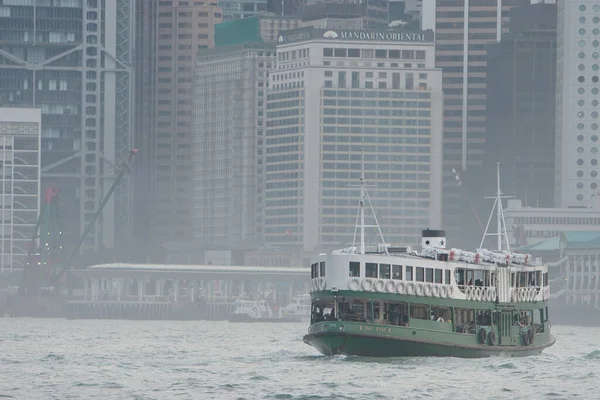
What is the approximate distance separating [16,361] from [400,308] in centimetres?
2710

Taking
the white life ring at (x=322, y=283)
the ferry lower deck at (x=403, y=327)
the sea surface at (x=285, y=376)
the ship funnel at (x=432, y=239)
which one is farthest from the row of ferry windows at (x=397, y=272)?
the ship funnel at (x=432, y=239)

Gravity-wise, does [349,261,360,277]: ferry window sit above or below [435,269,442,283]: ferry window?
above

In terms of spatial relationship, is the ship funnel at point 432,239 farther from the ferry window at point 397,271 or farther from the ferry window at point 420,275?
the ferry window at point 397,271

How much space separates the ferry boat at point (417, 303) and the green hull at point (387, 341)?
0.20 ft

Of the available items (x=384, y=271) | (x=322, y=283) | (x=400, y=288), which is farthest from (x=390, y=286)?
(x=322, y=283)

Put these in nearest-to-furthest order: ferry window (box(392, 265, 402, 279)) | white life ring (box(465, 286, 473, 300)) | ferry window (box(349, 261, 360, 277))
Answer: ferry window (box(349, 261, 360, 277))
ferry window (box(392, 265, 402, 279))
white life ring (box(465, 286, 473, 300))

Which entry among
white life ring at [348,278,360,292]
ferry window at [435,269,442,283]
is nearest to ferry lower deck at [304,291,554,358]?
white life ring at [348,278,360,292]

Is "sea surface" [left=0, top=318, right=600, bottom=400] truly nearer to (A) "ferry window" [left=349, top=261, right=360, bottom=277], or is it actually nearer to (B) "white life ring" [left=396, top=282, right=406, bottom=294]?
(B) "white life ring" [left=396, top=282, right=406, bottom=294]

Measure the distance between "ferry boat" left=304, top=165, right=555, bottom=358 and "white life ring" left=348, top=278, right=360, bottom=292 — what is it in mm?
60

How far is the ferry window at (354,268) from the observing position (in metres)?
119

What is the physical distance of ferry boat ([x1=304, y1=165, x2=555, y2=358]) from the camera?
118625 millimetres

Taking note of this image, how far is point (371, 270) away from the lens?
390ft

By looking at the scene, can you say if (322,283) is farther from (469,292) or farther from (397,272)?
(469,292)

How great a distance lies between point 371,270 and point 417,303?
138 inches
